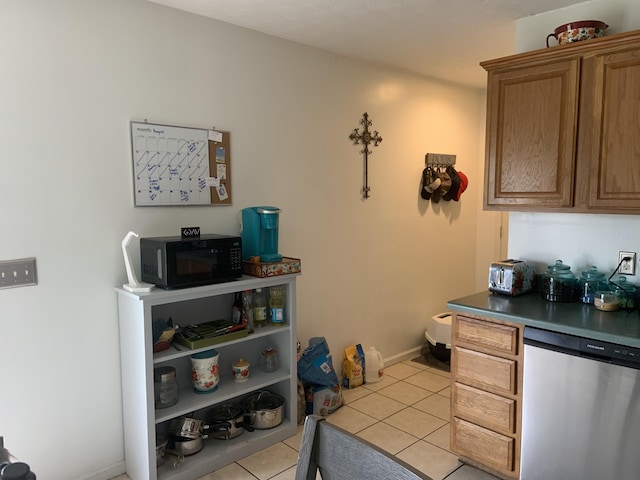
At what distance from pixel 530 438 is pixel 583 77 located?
1761 millimetres

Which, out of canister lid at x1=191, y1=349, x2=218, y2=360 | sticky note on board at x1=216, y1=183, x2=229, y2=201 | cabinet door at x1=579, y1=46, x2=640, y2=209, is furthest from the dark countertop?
sticky note on board at x1=216, y1=183, x2=229, y2=201

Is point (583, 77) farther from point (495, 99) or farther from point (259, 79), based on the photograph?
point (259, 79)

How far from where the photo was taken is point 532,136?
2.45 metres

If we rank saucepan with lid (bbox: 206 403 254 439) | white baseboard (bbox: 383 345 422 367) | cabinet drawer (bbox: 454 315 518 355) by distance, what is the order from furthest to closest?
1. white baseboard (bbox: 383 345 422 367)
2. saucepan with lid (bbox: 206 403 254 439)
3. cabinet drawer (bbox: 454 315 518 355)

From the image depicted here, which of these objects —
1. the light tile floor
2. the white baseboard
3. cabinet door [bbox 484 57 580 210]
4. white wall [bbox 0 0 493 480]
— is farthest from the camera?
the white baseboard

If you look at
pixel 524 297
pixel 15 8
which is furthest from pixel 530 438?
pixel 15 8

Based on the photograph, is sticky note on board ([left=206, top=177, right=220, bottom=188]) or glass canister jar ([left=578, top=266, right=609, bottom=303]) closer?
glass canister jar ([left=578, top=266, right=609, bottom=303])

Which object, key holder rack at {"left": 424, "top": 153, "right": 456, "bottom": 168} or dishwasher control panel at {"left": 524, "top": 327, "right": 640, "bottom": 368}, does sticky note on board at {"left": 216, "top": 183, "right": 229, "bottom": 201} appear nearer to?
dishwasher control panel at {"left": 524, "top": 327, "right": 640, "bottom": 368}

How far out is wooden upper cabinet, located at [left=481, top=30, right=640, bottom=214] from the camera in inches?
83.9

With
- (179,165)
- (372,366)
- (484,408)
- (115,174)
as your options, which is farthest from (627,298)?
(115,174)

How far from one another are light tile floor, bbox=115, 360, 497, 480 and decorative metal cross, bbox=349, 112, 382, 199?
151 cm

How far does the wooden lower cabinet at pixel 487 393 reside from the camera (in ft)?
7.24

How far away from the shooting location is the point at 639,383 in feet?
5.93

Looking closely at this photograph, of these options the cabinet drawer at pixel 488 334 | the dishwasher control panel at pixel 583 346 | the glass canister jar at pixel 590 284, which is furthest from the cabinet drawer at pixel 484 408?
the glass canister jar at pixel 590 284
